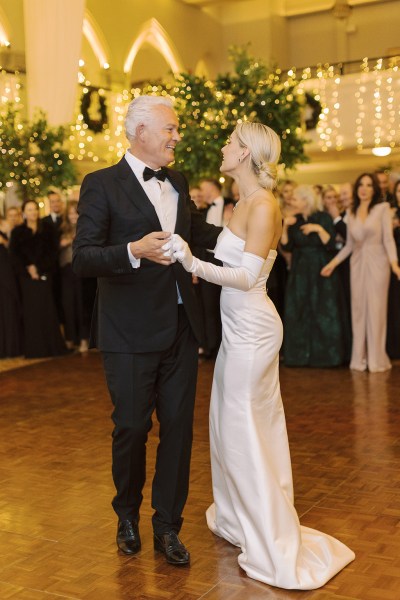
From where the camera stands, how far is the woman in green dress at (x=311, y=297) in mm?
7879

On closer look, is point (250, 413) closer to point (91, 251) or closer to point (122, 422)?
point (122, 422)

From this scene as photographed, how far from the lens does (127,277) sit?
329 centimetres

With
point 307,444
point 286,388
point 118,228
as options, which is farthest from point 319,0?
point 118,228

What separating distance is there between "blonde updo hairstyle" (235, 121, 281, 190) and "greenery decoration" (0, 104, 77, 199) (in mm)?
7519

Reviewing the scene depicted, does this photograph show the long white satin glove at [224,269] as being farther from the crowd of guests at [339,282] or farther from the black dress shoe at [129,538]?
the crowd of guests at [339,282]

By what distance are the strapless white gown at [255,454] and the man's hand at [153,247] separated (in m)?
0.48

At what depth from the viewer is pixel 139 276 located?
10.8ft

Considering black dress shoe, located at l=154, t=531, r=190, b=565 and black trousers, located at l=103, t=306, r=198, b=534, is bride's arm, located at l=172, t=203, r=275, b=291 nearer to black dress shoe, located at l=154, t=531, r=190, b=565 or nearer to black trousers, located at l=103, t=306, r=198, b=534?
black trousers, located at l=103, t=306, r=198, b=534

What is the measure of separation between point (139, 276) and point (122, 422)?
1.83 feet

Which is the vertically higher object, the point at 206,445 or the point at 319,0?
the point at 319,0

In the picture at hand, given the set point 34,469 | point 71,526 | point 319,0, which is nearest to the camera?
point 71,526

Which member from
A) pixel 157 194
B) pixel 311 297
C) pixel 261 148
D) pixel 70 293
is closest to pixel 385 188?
pixel 311 297

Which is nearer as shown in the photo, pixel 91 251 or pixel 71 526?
pixel 91 251

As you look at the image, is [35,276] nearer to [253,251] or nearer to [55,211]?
[55,211]
